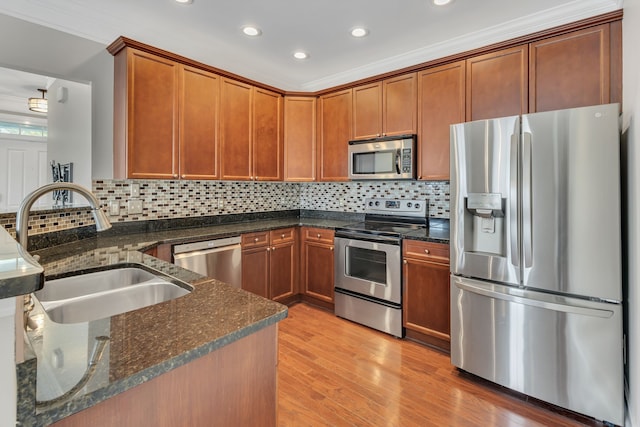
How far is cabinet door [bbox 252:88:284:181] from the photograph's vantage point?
11.2 ft

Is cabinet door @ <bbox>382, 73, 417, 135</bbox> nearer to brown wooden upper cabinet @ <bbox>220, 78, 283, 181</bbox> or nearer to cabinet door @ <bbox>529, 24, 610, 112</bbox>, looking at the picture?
cabinet door @ <bbox>529, 24, 610, 112</bbox>

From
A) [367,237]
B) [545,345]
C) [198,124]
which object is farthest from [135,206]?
[545,345]

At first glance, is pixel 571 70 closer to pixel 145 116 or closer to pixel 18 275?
pixel 18 275

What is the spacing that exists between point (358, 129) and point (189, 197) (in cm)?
185

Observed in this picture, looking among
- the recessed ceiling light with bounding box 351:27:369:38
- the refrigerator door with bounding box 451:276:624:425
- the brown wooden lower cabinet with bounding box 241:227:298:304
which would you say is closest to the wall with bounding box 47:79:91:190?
the brown wooden lower cabinet with bounding box 241:227:298:304

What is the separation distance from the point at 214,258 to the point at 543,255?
94.0 inches

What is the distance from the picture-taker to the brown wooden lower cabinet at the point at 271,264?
3107mm

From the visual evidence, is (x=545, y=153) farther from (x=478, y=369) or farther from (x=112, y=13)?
(x=112, y=13)

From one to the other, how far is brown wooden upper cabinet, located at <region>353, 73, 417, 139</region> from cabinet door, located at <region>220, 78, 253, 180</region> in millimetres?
1114

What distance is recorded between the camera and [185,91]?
110 inches

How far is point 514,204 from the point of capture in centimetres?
196

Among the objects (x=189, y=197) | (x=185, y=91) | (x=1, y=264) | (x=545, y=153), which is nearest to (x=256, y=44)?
(x=185, y=91)

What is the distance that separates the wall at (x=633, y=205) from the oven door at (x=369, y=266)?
1.42 meters

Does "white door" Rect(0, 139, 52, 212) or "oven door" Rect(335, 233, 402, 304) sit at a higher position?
"white door" Rect(0, 139, 52, 212)
